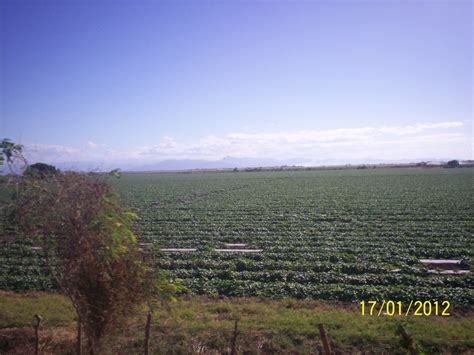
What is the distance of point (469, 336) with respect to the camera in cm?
702

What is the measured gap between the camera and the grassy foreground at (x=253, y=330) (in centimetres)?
681

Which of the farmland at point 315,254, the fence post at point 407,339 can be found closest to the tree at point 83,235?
the farmland at point 315,254

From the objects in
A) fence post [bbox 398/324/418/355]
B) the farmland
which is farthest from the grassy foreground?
fence post [bbox 398/324/418/355]

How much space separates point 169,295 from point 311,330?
12.3 ft

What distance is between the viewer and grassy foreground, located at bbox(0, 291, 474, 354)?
6812 mm

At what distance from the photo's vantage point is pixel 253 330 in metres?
7.49

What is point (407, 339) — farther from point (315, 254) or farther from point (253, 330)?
point (315, 254)

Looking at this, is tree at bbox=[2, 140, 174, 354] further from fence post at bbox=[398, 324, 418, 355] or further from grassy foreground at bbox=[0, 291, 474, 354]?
fence post at bbox=[398, 324, 418, 355]

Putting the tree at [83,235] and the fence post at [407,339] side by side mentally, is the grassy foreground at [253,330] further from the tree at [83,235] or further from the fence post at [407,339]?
the fence post at [407,339]

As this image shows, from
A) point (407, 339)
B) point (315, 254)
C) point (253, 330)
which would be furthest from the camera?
point (315, 254)

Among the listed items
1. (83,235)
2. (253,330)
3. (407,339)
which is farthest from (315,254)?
(83,235)

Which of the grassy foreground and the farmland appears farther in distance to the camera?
the farmland

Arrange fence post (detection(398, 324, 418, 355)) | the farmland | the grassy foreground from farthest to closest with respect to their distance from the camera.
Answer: the farmland → the grassy foreground → fence post (detection(398, 324, 418, 355))

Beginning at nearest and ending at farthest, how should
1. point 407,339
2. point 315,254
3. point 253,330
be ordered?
point 407,339
point 253,330
point 315,254
